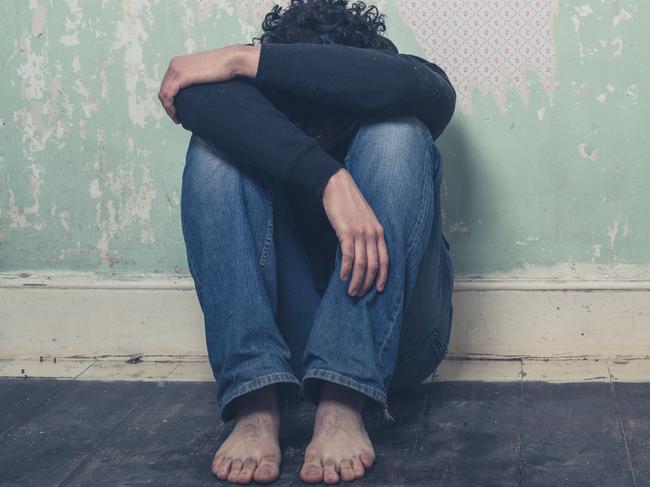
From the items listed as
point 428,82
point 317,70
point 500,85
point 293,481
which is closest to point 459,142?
point 500,85

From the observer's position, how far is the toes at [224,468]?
135 centimetres

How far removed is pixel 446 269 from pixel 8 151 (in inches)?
38.8

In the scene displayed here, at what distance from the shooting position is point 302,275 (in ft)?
4.96

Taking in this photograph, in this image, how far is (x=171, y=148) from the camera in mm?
1980

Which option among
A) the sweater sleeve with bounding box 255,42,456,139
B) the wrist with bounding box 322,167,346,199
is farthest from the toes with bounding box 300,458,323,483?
the sweater sleeve with bounding box 255,42,456,139

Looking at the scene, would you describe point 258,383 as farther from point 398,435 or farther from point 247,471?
point 398,435

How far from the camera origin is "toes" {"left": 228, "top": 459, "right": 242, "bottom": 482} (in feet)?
4.37

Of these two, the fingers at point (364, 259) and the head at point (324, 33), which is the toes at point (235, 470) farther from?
the head at point (324, 33)

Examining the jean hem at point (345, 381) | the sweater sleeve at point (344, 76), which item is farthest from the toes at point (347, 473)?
the sweater sleeve at point (344, 76)

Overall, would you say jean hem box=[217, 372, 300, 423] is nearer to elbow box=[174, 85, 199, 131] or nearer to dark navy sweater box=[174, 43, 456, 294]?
dark navy sweater box=[174, 43, 456, 294]

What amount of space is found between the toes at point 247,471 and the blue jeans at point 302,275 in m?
0.09

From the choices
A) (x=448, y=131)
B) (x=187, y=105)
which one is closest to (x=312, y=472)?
(x=187, y=105)

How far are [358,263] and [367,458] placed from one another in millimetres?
279

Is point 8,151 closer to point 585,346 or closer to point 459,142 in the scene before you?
point 459,142
